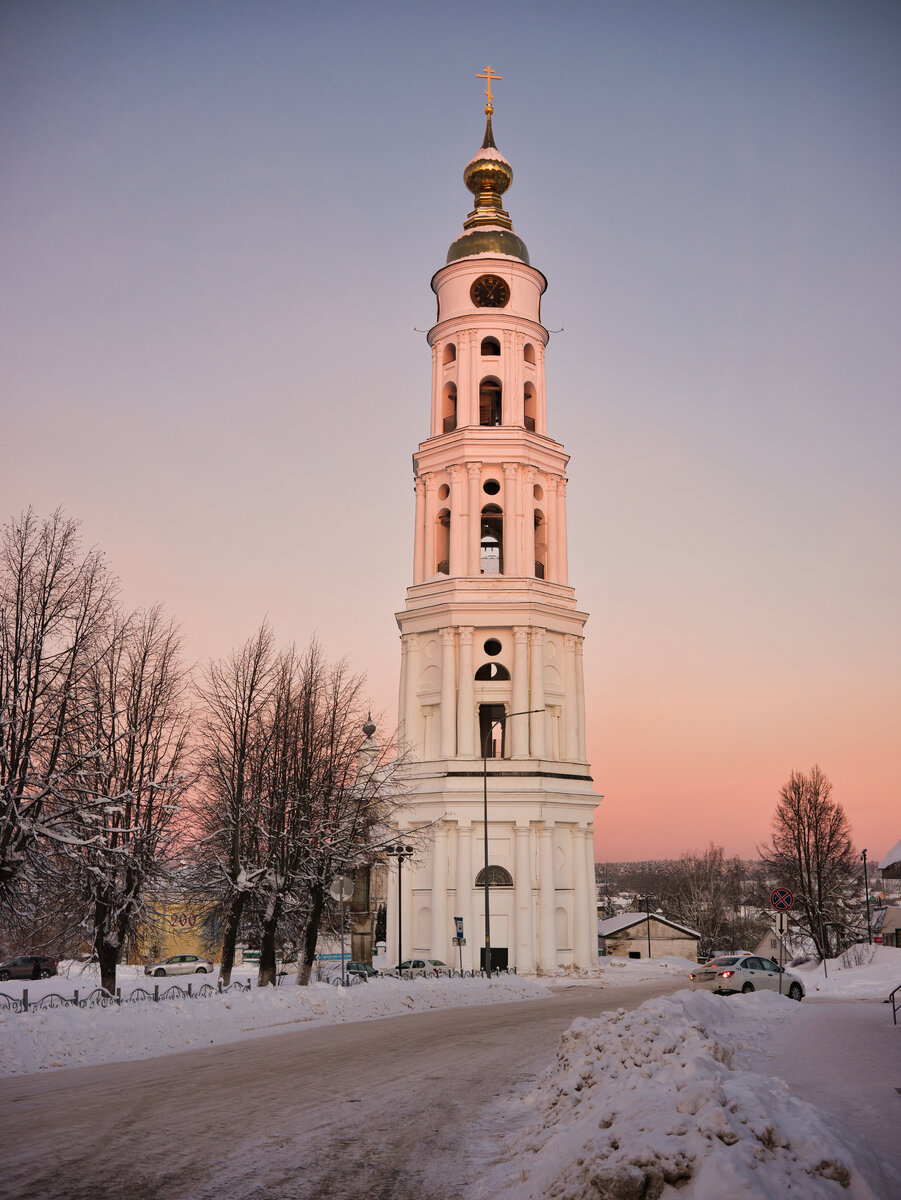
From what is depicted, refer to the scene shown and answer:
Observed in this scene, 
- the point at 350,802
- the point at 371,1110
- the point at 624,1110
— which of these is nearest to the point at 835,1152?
the point at 624,1110

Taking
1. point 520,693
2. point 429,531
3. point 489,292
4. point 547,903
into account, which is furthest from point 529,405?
point 547,903

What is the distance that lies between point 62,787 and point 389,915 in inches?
1177

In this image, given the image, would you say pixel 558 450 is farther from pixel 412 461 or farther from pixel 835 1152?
pixel 835 1152

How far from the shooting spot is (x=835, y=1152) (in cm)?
747

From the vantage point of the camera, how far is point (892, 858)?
23.2 meters

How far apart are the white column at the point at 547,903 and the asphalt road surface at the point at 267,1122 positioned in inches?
1180

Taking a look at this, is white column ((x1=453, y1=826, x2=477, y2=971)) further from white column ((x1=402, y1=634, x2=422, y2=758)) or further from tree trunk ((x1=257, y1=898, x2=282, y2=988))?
tree trunk ((x1=257, y1=898, x2=282, y2=988))

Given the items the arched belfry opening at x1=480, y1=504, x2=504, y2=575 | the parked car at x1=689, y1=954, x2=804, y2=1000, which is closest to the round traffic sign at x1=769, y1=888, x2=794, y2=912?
the parked car at x1=689, y1=954, x2=804, y2=1000

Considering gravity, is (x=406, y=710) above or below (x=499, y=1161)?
above

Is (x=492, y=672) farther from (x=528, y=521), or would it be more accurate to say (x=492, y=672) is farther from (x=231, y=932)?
(x=231, y=932)

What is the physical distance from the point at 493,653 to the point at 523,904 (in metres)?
12.6

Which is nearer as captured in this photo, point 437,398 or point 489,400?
point 437,398

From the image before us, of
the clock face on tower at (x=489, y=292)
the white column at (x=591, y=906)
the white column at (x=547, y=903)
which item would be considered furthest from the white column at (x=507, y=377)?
the white column at (x=591, y=906)

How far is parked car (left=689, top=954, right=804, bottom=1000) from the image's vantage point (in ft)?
109
